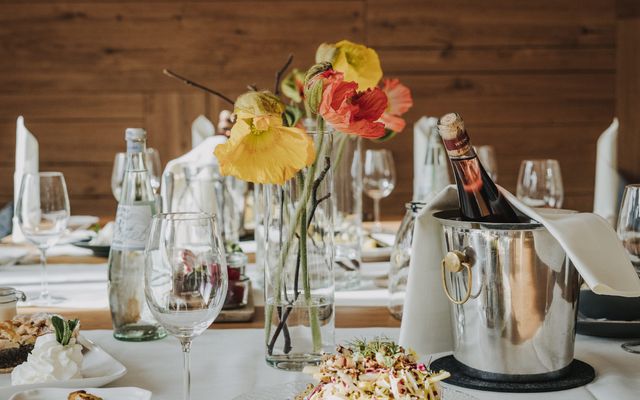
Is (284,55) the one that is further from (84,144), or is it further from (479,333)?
(479,333)

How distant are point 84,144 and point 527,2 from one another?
212cm

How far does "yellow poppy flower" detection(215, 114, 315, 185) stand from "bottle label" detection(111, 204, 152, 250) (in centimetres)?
33

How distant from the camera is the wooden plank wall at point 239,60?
12.7 feet

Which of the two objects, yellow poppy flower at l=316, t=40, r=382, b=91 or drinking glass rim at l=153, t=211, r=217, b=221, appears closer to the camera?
drinking glass rim at l=153, t=211, r=217, b=221

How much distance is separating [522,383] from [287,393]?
26 centimetres

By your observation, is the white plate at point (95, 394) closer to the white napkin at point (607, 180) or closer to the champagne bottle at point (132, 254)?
the champagne bottle at point (132, 254)

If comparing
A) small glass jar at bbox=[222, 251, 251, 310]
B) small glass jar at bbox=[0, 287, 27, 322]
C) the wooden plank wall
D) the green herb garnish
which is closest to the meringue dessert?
the green herb garnish

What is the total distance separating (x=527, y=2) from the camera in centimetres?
400

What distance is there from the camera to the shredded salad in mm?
737

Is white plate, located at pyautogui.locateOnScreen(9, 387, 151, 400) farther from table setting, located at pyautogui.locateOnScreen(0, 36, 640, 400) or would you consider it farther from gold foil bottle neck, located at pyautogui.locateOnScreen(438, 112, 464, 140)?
gold foil bottle neck, located at pyautogui.locateOnScreen(438, 112, 464, 140)

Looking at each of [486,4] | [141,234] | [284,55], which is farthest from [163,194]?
[486,4]

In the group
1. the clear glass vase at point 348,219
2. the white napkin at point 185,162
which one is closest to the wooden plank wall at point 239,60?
the white napkin at point 185,162

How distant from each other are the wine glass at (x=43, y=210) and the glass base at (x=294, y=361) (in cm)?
54

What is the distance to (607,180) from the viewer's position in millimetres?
2248
